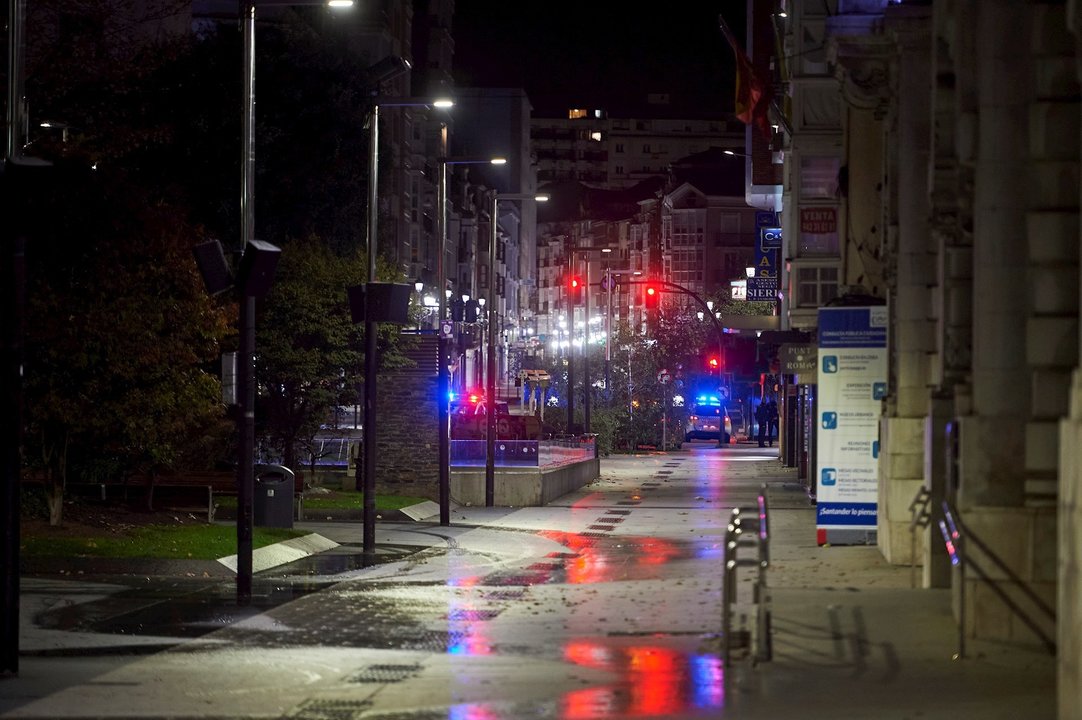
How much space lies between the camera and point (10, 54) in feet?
47.5

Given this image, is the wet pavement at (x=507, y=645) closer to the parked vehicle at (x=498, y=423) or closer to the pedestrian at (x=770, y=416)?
the parked vehicle at (x=498, y=423)

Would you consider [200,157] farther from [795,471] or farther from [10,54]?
[10,54]

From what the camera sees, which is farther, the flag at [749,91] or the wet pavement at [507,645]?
the flag at [749,91]

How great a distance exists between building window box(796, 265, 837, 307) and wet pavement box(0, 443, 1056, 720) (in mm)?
13357

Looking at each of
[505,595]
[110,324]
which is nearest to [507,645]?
[505,595]

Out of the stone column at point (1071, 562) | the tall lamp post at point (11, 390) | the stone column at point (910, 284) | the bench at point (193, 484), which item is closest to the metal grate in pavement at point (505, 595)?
the stone column at point (910, 284)

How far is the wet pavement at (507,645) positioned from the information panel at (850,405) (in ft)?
3.04

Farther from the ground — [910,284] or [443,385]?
[910,284]

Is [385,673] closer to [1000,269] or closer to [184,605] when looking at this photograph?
[184,605]

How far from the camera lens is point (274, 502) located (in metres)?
29.5

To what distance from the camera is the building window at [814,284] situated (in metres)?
40.2

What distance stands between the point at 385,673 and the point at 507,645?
6.39ft

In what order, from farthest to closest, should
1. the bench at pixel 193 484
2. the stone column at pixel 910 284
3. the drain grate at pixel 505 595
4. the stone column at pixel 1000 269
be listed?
the bench at pixel 193 484
the stone column at pixel 910 284
the drain grate at pixel 505 595
the stone column at pixel 1000 269

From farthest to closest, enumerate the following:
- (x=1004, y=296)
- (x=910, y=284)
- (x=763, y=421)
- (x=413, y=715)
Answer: (x=763, y=421) → (x=910, y=284) → (x=1004, y=296) → (x=413, y=715)
